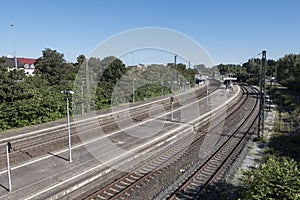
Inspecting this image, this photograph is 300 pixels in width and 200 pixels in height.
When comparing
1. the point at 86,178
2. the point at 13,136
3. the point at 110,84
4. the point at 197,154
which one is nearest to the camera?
the point at 86,178

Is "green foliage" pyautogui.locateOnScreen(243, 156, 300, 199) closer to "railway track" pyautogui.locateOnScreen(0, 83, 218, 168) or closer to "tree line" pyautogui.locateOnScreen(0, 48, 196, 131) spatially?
"railway track" pyautogui.locateOnScreen(0, 83, 218, 168)

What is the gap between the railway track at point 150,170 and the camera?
8.89 meters

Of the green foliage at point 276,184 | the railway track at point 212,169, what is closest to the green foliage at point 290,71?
the railway track at point 212,169

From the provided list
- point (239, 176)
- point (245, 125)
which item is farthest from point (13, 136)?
point (245, 125)

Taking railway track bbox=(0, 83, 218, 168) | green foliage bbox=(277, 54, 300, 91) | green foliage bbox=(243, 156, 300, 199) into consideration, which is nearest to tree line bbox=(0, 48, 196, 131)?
railway track bbox=(0, 83, 218, 168)

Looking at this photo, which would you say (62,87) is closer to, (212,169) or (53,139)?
(53,139)

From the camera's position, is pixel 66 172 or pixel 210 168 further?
pixel 210 168

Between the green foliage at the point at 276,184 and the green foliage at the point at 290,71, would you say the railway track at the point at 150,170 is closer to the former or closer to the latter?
the green foliage at the point at 276,184

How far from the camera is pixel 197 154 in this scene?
13203 millimetres

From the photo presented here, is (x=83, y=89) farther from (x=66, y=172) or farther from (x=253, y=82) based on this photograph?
(x=253, y=82)

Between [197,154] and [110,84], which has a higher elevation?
[110,84]

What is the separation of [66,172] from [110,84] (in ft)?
64.8

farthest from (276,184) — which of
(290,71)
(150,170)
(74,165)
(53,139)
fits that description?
(290,71)

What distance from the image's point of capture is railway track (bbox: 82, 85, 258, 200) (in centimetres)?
889
